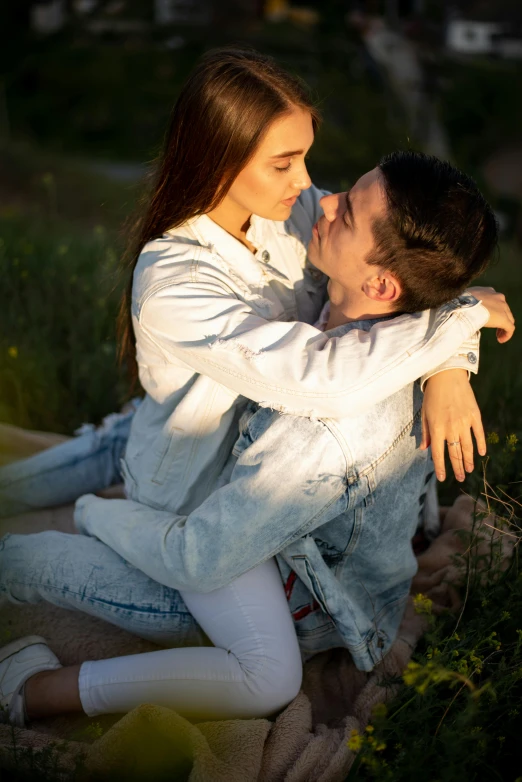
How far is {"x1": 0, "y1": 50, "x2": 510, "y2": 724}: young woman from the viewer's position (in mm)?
2297

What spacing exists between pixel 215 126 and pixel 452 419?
1177 millimetres

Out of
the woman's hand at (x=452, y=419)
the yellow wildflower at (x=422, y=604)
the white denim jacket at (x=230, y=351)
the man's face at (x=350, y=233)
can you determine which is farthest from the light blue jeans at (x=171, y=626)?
the man's face at (x=350, y=233)

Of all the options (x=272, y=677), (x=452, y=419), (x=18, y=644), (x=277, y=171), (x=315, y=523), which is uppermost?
Result: (x=277, y=171)

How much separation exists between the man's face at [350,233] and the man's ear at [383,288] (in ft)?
0.06

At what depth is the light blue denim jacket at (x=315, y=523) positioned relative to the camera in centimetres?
232

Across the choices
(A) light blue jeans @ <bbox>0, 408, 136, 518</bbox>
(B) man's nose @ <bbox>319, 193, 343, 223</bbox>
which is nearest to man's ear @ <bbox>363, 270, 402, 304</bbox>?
(B) man's nose @ <bbox>319, 193, 343, 223</bbox>

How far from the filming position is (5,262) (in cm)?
426

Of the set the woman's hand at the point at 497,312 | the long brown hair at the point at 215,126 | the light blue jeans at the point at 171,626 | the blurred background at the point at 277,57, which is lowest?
the blurred background at the point at 277,57

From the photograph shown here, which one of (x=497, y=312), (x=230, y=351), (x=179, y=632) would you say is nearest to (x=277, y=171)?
(x=230, y=351)

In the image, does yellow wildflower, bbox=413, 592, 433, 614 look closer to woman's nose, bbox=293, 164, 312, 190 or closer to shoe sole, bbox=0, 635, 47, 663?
shoe sole, bbox=0, 635, 47, 663

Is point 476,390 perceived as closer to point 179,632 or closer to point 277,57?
point 179,632

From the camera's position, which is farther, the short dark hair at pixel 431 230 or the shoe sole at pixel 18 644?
the shoe sole at pixel 18 644

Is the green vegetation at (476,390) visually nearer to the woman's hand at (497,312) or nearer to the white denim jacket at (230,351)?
the woman's hand at (497,312)

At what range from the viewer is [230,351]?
2.27 metres
